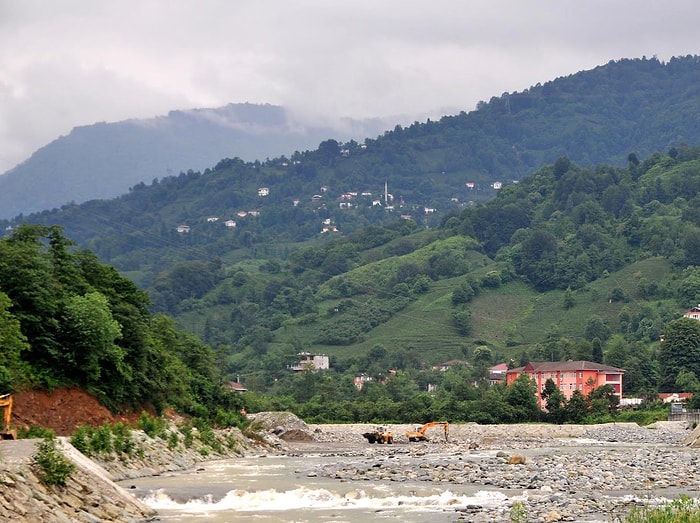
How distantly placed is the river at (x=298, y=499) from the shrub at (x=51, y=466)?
114 inches

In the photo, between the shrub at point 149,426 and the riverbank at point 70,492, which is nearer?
the riverbank at point 70,492

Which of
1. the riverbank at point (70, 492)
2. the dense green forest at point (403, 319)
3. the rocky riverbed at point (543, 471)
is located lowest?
the rocky riverbed at point (543, 471)

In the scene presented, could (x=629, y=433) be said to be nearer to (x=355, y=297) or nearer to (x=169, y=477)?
(x=169, y=477)

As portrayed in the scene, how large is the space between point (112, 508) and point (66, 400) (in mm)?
17181

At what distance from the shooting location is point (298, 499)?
107 feet

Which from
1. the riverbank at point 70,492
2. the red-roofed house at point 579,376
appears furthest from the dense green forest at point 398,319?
the riverbank at point 70,492

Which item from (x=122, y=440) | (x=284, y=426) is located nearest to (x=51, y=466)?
(x=122, y=440)

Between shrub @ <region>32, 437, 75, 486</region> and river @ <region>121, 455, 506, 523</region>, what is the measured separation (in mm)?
2886

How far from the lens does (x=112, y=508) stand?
2716 centimetres

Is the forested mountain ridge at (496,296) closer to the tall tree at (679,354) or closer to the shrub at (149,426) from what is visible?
the tall tree at (679,354)

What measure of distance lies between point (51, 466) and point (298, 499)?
843 centimetres

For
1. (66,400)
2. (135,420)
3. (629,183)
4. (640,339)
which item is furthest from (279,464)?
(629,183)

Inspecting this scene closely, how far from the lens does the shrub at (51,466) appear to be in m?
25.9

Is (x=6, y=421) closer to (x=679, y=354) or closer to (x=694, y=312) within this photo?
(x=679, y=354)
